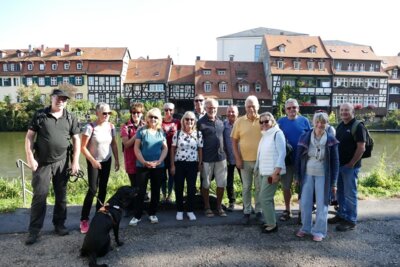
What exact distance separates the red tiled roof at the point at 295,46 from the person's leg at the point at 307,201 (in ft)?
134

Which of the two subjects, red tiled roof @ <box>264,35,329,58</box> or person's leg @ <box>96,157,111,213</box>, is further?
red tiled roof @ <box>264,35,329,58</box>

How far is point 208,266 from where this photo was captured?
368 centimetres

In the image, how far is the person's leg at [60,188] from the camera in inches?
175

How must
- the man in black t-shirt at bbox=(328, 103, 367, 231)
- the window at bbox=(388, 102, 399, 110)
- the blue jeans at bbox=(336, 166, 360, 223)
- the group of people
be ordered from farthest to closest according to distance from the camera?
1. the window at bbox=(388, 102, 399, 110)
2. the blue jeans at bbox=(336, 166, 360, 223)
3. the man in black t-shirt at bbox=(328, 103, 367, 231)
4. the group of people

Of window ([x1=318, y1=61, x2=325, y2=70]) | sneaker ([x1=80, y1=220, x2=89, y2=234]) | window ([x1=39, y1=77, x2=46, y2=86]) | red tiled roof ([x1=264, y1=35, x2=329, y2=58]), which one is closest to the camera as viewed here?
sneaker ([x1=80, y1=220, x2=89, y2=234])

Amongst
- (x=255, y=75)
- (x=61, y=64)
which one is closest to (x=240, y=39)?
(x=255, y=75)

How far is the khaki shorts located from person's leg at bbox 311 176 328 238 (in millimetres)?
Answer: 1433

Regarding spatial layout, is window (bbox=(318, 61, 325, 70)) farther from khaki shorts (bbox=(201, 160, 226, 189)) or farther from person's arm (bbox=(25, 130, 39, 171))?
person's arm (bbox=(25, 130, 39, 171))

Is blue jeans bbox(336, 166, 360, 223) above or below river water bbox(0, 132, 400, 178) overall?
above

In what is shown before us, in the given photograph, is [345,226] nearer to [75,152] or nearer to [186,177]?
[186,177]

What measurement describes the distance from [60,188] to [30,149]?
690 millimetres

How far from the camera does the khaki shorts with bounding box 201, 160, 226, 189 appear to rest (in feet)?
17.2

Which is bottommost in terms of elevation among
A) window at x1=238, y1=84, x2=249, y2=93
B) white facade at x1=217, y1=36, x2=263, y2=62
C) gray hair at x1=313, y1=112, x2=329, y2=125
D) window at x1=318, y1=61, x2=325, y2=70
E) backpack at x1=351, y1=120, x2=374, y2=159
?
backpack at x1=351, y1=120, x2=374, y2=159

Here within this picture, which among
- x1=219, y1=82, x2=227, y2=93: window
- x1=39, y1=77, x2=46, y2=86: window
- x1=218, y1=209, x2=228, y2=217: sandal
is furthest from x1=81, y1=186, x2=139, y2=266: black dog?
x1=39, y1=77, x2=46, y2=86: window
